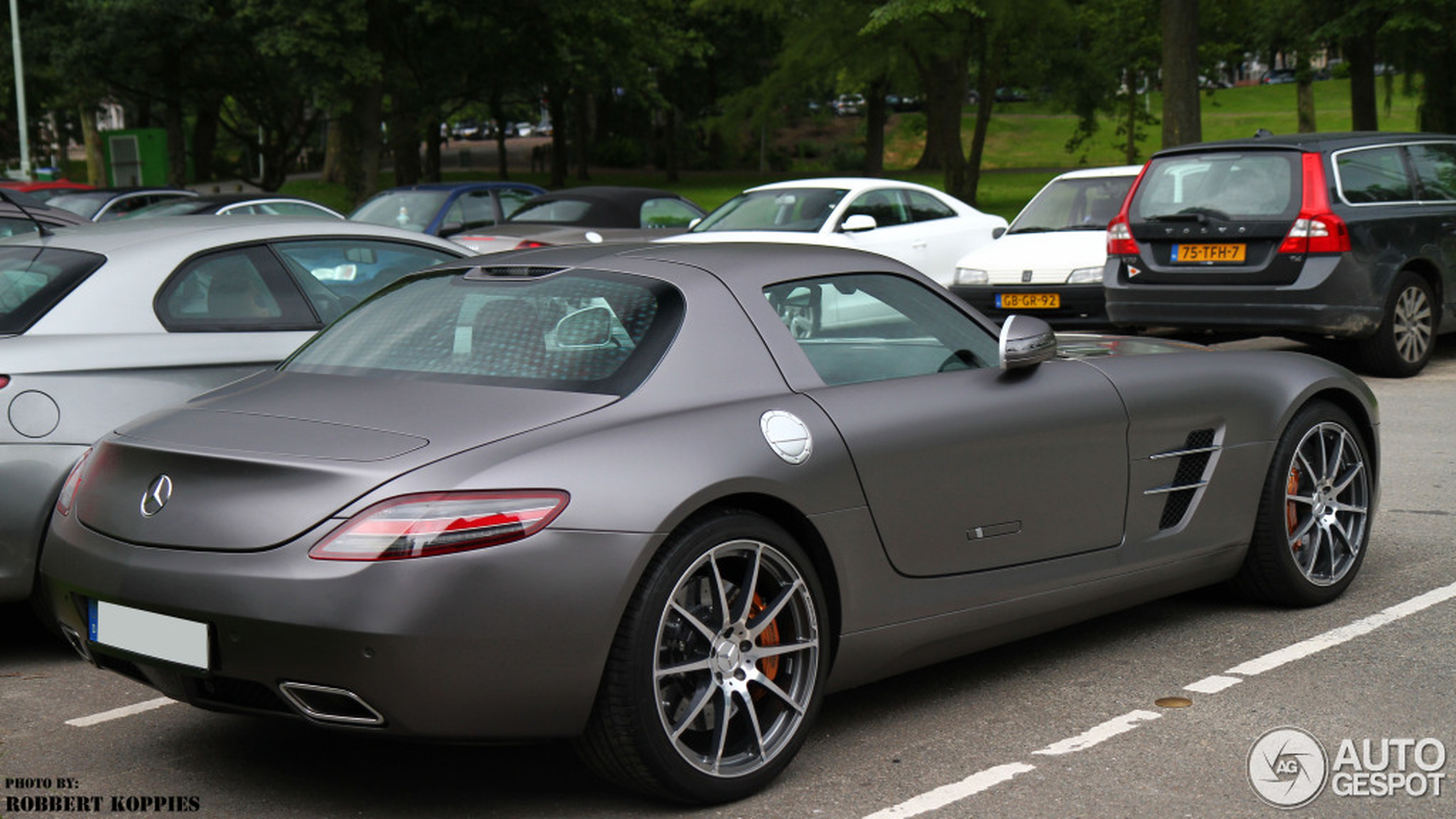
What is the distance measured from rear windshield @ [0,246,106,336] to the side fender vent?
3701 millimetres

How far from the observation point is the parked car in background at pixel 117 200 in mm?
22672

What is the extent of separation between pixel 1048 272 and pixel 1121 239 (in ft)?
5.39

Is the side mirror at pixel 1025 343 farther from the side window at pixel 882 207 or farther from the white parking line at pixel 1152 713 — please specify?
the side window at pixel 882 207

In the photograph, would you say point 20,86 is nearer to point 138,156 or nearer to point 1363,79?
point 138,156

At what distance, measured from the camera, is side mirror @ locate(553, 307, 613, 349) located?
13.6ft

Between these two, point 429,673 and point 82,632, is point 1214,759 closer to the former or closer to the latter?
point 429,673

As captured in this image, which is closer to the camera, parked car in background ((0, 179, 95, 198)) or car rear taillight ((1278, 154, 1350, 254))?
car rear taillight ((1278, 154, 1350, 254))

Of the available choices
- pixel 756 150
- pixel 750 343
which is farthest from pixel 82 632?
pixel 756 150

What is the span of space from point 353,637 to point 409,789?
0.77 metres

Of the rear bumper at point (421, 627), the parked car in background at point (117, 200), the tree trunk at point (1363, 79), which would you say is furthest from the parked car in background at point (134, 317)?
the tree trunk at point (1363, 79)

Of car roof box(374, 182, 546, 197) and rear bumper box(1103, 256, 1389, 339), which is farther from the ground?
car roof box(374, 182, 546, 197)

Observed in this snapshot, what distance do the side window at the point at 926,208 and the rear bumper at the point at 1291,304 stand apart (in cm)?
485

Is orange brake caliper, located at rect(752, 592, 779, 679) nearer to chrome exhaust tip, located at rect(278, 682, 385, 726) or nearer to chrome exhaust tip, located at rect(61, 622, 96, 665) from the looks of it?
chrome exhaust tip, located at rect(278, 682, 385, 726)

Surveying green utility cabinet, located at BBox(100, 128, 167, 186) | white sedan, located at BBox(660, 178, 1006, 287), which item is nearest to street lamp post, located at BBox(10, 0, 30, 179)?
green utility cabinet, located at BBox(100, 128, 167, 186)
